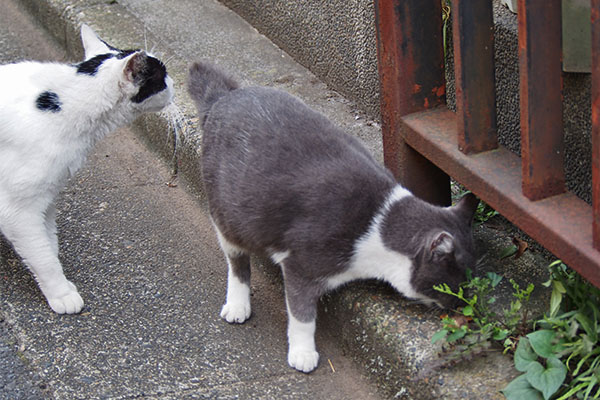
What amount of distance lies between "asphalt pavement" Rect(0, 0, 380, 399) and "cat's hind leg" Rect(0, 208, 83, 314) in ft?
0.18

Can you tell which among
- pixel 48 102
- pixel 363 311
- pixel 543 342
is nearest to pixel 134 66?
pixel 48 102

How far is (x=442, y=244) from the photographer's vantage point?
2336mm

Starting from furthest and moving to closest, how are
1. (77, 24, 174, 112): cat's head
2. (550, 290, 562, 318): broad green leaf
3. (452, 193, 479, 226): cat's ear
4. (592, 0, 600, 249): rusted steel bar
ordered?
1. (77, 24, 174, 112): cat's head
2. (452, 193, 479, 226): cat's ear
3. (550, 290, 562, 318): broad green leaf
4. (592, 0, 600, 249): rusted steel bar


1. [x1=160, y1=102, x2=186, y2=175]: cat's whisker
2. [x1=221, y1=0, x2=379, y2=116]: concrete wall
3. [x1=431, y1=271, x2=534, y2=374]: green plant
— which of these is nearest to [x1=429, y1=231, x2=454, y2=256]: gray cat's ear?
[x1=431, y1=271, x2=534, y2=374]: green plant

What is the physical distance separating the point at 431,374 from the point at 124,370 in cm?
103

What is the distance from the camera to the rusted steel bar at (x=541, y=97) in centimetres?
197

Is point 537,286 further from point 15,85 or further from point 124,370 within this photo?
point 15,85

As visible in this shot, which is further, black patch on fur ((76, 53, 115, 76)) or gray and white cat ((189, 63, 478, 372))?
black patch on fur ((76, 53, 115, 76))

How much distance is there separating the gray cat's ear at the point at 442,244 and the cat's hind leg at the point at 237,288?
2.52ft

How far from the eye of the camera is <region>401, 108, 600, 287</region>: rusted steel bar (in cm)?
203

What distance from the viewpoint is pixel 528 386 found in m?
2.11

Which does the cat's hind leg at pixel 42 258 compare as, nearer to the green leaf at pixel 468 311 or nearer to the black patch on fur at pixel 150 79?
the black patch on fur at pixel 150 79

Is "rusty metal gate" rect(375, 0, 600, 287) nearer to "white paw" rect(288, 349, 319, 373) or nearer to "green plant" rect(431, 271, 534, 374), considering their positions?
"green plant" rect(431, 271, 534, 374)

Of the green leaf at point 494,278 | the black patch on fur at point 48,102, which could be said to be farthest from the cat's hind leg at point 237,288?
the green leaf at point 494,278
